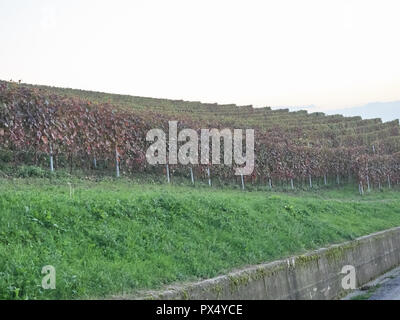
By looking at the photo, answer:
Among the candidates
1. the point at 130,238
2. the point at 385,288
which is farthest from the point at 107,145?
the point at 385,288

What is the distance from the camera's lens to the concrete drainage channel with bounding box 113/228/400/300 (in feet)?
25.0

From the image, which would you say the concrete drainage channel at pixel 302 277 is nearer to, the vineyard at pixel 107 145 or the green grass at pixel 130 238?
the green grass at pixel 130 238

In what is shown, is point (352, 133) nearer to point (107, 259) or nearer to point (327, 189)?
point (327, 189)

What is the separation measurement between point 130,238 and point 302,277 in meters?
3.46

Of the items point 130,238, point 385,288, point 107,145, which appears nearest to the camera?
point 130,238

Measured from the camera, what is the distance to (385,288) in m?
12.0

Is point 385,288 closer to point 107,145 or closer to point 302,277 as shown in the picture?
point 302,277

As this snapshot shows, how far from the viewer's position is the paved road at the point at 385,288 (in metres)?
10.9

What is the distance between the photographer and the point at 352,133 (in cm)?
5475

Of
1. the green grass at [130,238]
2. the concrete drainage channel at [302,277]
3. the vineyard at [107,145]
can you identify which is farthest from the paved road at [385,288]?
the vineyard at [107,145]

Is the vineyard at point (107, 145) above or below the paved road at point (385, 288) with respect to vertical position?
above

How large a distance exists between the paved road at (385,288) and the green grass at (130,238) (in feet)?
4.38

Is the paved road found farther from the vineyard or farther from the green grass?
the vineyard

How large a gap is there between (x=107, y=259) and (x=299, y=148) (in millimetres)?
25346
